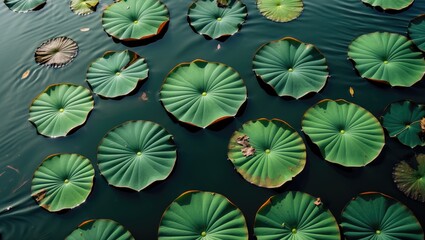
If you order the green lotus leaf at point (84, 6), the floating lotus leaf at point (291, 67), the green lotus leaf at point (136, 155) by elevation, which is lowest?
the green lotus leaf at point (136, 155)

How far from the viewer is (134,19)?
6.46 metres

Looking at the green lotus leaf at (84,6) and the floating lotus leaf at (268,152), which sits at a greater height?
the green lotus leaf at (84,6)

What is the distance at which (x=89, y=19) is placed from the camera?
22.3ft

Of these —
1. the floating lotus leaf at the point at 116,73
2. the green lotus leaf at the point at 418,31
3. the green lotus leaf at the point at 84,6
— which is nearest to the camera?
the floating lotus leaf at the point at 116,73

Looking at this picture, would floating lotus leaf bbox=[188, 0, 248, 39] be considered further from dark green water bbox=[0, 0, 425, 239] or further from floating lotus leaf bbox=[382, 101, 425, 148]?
floating lotus leaf bbox=[382, 101, 425, 148]

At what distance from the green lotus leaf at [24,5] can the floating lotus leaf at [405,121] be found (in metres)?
6.87

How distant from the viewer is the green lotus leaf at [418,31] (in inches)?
231

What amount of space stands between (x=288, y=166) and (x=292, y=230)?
85 cm

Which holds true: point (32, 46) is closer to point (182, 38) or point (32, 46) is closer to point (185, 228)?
point (182, 38)

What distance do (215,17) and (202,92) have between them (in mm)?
1825

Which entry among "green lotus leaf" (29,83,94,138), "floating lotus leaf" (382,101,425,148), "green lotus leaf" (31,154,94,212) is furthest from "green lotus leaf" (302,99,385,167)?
"green lotus leaf" (29,83,94,138)

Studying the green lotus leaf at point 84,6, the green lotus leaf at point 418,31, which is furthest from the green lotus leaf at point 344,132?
the green lotus leaf at point 84,6

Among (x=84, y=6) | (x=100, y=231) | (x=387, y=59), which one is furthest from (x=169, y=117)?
(x=387, y=59)

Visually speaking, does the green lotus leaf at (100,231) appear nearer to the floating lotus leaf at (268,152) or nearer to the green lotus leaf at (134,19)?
the floating lotus leaf at (268,152)
